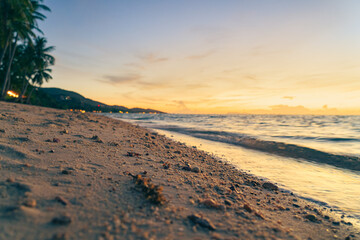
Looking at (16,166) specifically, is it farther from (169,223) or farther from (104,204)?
(169,223)

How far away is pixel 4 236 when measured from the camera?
4.42ft

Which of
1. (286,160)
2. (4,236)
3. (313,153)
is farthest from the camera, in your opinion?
(313,153)

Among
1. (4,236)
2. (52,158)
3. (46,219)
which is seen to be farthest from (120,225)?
(52,158)

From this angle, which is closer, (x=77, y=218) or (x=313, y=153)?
(x=77, y=218)

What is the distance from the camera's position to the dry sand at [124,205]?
161 centimetres

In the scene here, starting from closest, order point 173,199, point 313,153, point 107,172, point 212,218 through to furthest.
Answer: point 212,218, point 173,199, point 107,172, point 313,153

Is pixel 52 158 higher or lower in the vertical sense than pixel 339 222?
higher

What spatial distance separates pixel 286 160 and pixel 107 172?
7139 mm

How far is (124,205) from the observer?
2039 millimetres

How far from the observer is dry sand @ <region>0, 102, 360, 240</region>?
161 cm

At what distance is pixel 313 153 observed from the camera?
8.92 metres

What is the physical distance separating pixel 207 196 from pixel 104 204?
1.51 metres

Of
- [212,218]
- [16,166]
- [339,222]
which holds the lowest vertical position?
[339,222]

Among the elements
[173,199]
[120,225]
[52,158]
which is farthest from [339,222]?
[52,158]
